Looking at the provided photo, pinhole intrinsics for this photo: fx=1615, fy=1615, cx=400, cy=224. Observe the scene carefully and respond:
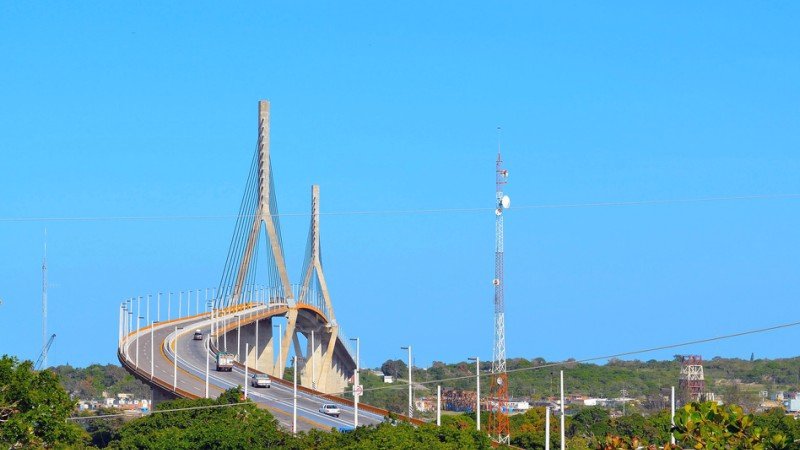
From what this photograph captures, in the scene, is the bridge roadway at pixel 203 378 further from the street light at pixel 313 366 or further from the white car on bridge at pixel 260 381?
the street light at pixel 313 366

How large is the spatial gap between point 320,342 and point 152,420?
76.7 meters

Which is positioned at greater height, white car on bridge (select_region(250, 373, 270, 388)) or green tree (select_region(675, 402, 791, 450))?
white car on bridge (select_region(250, 373, 270, 388))

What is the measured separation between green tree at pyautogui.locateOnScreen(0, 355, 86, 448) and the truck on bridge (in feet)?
210

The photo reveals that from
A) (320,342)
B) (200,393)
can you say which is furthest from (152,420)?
(320,342)

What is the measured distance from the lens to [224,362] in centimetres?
11781

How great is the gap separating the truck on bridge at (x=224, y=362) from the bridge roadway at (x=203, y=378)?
1.64 ft

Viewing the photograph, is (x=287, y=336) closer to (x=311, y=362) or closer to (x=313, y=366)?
(x=313, y=366)

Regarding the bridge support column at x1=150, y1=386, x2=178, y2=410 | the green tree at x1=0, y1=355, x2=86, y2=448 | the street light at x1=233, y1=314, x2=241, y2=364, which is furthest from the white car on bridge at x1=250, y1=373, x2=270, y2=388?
the green tree at x1=0, y1=355, x2=86, y2=448

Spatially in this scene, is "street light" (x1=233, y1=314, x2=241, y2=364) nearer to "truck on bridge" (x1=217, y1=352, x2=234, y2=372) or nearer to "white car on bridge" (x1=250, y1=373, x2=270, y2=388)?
"truck on bridge" (x1=217, y1=352, x2=234, y2=372)

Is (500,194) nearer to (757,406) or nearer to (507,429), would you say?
(507,429)

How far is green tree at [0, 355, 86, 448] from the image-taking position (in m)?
51.2

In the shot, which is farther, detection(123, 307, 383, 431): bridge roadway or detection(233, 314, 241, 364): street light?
detection(233, 314, 241, 364): street light

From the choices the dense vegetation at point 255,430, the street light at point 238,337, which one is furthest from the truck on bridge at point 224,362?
the dense vegetation at point 255,430

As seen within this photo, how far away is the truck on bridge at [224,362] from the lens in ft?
386
